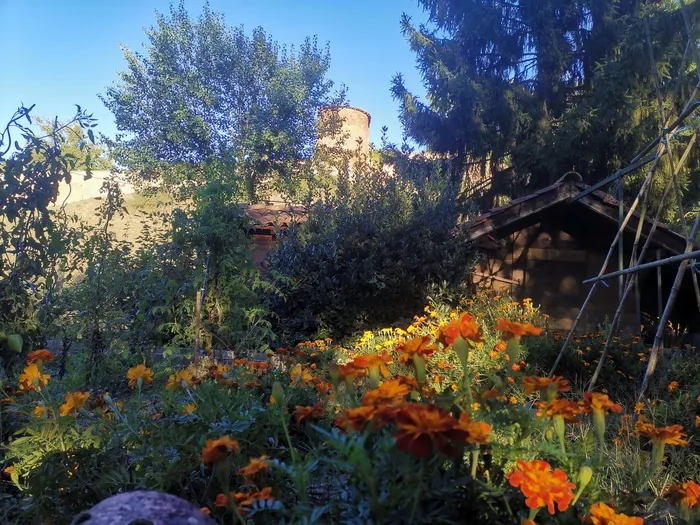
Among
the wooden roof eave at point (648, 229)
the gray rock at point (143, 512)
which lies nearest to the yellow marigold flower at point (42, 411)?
the gray rock at point (143, 512)

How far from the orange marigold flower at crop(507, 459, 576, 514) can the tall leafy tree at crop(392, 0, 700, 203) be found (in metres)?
11.0

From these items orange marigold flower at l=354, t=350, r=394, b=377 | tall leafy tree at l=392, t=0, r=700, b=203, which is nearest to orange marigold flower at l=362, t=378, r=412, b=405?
orange marigold flower at l=354, t=350, r=394, b=377

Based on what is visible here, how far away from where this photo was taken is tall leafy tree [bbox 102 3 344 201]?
1761cm

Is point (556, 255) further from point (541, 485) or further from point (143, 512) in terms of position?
point (143, 512)

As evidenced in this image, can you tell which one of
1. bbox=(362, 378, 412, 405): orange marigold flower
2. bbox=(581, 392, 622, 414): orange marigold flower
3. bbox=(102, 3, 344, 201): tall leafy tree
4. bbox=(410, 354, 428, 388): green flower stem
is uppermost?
bbox=(102, 3, 344, 201): tall leafy tree

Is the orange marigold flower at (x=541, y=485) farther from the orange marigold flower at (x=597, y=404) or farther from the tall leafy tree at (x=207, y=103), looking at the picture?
the tall leafy tree at (x=207, y=103)

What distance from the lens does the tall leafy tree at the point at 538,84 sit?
10.8 m

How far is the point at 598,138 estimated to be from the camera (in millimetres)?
11062

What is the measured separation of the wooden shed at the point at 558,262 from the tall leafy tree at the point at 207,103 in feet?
35.8

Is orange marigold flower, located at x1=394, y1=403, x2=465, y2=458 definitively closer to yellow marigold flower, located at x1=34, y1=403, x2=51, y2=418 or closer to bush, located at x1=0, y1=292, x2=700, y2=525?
bush, located at x1=0, y1=292, x2=700, y2=525

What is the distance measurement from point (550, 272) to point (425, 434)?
781 cm

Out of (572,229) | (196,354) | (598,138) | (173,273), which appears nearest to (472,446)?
(196,354)

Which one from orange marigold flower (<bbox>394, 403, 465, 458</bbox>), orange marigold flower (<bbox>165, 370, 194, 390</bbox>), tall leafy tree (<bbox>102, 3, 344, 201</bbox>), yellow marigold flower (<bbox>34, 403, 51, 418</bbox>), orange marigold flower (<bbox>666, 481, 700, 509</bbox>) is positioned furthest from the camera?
tall leafy tree (<bbox>102, 3, 344, 201</bbox>)

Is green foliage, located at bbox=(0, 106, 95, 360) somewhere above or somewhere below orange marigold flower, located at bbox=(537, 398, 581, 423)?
above
